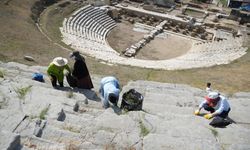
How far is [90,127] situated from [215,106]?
178 inches

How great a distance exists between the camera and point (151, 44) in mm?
26625

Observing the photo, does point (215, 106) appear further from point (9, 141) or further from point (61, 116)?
point (9, 141)

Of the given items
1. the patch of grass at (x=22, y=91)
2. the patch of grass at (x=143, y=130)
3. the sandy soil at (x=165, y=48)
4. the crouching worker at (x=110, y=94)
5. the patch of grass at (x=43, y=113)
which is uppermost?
the patch of grass at (x=43, y=113)

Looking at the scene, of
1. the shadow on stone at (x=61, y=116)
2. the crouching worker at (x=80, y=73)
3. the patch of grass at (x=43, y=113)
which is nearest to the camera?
the patch of grass at (x=43, y=113)

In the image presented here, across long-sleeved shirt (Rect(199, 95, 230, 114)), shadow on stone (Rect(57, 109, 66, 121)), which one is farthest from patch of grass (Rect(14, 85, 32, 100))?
long-sleeved shirt (Rect(199, 95, 230, 114))

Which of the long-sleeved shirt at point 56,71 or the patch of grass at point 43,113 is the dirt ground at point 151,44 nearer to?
the long-sleeved shirt at point 56,71

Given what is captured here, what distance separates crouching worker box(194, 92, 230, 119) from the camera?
9227 millimetres

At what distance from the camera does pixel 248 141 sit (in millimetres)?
7098

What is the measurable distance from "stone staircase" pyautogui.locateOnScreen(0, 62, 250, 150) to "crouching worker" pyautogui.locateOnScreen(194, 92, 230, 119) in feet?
2.11

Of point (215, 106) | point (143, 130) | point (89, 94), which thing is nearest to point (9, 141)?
point (143, 130)

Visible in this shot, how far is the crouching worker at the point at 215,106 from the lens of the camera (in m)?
9.23

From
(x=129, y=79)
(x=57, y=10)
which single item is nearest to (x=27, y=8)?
(x=57, y=10)

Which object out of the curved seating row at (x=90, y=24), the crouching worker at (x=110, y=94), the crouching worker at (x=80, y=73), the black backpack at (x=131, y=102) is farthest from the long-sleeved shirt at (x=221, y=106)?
the curved seating row at (x=90, y=24)

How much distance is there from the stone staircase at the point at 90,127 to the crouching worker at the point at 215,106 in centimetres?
64
